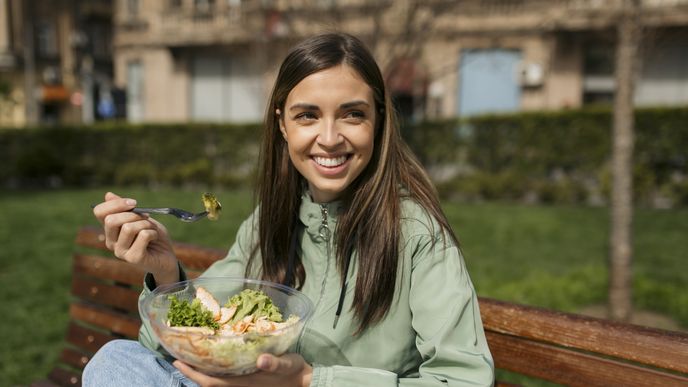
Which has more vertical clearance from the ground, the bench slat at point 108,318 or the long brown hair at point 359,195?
the long brown hair at point 359,195

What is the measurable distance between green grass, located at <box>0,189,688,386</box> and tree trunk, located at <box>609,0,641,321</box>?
44 centimetres

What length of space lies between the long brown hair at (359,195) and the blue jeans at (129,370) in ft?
1.50

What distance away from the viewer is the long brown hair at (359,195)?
1666 mm

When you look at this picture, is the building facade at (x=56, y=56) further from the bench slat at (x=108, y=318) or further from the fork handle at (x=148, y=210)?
the fork handle at (x=148, y=210)

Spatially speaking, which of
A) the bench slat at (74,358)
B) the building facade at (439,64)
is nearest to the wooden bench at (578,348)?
the bench slat at (74,358)

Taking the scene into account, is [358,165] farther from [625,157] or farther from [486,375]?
[625,157]

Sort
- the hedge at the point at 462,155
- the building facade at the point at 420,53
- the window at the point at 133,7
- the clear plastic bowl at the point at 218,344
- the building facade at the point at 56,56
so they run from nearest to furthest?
the clear plastic bowl at the point at 218,344 → the building facade at the point at 420,53 → the hedge at the point at 462,155 → the window at the point at 133,7 → the building facade at the point at 56,56

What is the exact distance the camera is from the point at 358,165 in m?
1.76

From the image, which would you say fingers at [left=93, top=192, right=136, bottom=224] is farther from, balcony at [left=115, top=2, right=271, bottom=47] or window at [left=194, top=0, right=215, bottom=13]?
window at [left=194, top=0, right=215, bottom=13]

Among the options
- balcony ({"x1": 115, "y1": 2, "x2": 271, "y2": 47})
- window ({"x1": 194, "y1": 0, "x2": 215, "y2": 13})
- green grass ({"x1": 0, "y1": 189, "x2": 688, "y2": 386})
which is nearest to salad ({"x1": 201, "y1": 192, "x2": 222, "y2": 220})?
green grass ({"x1": 0, "y1": 189, "x2": 688, "y2": 386})

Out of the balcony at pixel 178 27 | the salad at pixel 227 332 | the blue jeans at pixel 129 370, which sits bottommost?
the blue jeans at pixel 129 370

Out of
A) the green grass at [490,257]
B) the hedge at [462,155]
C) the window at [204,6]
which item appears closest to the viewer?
the green grass at [490,257]

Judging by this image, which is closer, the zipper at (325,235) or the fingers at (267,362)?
the fingers at (267,362)

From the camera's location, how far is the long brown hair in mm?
1666
